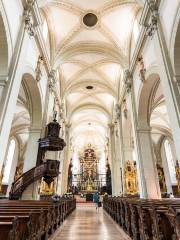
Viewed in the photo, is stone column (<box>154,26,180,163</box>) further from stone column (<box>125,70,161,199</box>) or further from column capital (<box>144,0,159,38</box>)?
stone column (<box>125,70,161,199</box>)

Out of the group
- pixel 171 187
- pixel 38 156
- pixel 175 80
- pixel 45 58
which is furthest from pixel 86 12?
pixel 171 187

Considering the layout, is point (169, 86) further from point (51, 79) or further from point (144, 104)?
point (51, 79)

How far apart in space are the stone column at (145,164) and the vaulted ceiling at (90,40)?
4547 mm

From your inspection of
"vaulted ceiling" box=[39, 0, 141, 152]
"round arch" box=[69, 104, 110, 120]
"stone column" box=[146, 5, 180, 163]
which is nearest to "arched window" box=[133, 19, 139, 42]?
"vaulted ceiling" box=[39, 0, 141, 152]

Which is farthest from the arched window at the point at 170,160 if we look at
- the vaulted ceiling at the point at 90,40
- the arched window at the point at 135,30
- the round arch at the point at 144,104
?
the arched window at the point at 135,30

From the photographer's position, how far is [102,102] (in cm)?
1994

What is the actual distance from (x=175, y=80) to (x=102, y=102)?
1435cm

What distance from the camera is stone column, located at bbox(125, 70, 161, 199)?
8375 millimetres

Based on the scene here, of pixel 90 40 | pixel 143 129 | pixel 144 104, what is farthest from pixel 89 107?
pixel 143 129

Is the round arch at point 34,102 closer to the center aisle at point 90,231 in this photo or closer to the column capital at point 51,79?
the column capital at point 51,79

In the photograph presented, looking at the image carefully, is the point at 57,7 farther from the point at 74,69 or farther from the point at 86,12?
the point at 74,69

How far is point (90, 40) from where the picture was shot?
12.1m

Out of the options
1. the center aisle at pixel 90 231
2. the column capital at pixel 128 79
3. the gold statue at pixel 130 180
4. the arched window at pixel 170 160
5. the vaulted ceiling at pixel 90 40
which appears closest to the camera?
the center aisle at pixel 90 231

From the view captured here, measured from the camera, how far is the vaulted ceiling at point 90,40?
10.1m
